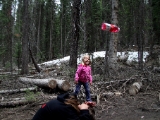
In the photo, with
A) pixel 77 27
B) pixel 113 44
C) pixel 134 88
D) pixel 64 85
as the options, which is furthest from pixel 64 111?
pixel 113 44

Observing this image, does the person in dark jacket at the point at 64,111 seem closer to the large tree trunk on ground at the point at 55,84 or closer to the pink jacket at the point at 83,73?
the pink jacket at the point at 83,73

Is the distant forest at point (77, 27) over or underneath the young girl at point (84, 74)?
over

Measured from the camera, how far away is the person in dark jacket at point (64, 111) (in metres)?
2.74

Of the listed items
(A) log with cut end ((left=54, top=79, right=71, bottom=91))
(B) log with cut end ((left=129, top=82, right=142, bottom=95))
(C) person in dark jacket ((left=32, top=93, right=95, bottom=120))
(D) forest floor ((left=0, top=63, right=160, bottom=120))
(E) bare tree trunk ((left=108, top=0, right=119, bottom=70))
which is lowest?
(D) forest floor ((left=0, top=63, right=160, bottom=120))

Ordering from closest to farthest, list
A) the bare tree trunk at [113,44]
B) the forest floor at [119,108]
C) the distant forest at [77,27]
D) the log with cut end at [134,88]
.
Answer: the forest floor at [119,108] → the log with cut end at [134,88] → the distant forest at [77,27] → the bare tree trunk at [113,44]

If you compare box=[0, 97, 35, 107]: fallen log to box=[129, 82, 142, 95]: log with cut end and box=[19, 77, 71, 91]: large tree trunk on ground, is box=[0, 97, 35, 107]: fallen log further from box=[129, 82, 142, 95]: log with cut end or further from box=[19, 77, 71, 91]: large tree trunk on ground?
box=[129, 82, 142, 95]: log with cut end

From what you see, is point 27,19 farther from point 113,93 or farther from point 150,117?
point 150,117

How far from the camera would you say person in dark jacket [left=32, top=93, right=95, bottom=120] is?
2.74m

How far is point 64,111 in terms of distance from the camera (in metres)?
2.73

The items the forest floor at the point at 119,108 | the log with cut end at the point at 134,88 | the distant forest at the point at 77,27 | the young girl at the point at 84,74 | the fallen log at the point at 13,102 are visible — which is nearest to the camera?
the forest floor at the point at 119,108

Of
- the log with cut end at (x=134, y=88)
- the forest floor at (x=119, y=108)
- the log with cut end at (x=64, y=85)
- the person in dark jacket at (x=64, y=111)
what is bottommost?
the forest floor at (x=119, y=108)

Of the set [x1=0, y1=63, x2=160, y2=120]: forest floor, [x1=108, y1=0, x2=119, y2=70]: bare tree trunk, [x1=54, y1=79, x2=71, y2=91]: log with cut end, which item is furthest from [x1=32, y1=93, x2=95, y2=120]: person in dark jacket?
[x1=108, y1=0, x2=119, y2=70]: bare tree trunk

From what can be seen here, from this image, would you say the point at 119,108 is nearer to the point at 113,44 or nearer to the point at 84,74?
the point at 84,74

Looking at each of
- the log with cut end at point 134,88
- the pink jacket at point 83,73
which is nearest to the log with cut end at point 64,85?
the pink jacket at point 83,73
